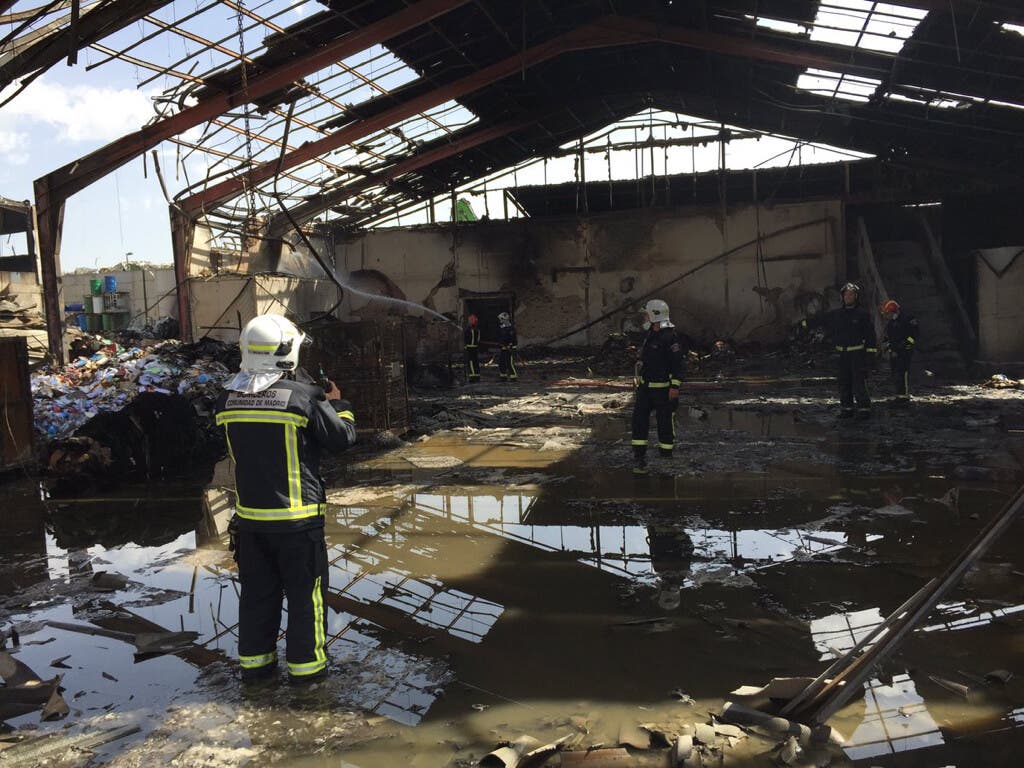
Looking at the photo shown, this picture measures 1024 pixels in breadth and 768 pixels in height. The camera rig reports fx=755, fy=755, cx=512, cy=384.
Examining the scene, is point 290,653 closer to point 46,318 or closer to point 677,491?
point 677,491

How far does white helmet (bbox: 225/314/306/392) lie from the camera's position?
3.66 metres

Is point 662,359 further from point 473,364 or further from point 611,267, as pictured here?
point 611,267

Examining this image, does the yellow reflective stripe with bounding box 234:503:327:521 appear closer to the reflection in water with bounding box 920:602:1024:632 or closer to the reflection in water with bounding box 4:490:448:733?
the reflection in water with bounding box 4:490:448:733

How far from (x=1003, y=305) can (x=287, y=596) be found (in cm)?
1734

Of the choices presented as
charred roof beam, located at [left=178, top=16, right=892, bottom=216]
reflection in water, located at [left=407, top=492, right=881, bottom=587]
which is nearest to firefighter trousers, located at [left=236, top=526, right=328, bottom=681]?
reflection in water, located at [left=407, top=492, right=881, bottom=587]

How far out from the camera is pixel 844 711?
3254 mm

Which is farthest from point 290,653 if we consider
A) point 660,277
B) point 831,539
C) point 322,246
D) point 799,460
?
point 322,246

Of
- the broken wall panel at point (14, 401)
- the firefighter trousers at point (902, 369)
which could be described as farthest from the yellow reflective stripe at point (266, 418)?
the firefighter trousers at point (902, 369)

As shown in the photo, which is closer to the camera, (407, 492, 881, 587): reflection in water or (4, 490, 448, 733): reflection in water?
(4, 490, 448, 733): reflection in water

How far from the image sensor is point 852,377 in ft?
35.8

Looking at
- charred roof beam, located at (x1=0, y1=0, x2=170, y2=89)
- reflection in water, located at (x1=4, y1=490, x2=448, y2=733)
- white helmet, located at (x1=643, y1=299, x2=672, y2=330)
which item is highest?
Result: charred roof beam, located at (x1=0, y1=0, x2=170, y2=89)

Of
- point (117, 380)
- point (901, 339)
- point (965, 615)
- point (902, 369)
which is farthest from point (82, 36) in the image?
point (902, 369)

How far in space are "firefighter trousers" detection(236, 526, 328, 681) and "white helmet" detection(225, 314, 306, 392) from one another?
0.73m

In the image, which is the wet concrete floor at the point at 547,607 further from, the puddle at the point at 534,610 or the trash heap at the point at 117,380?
the trash heap at the point at 117,380
